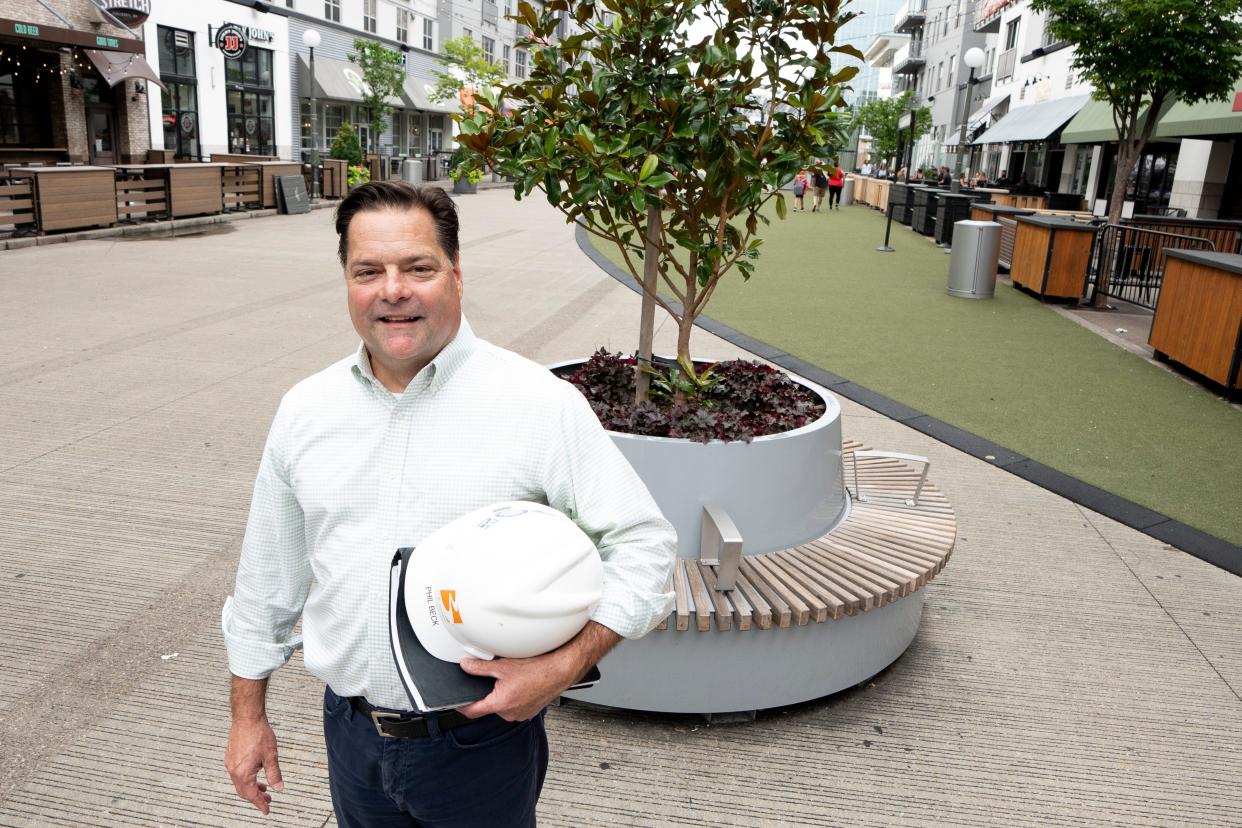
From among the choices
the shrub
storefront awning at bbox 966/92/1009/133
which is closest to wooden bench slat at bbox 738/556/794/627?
the shrub

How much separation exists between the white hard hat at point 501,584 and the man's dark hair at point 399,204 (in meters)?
0.59

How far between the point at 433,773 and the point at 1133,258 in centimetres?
1502

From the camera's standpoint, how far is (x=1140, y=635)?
171 inches

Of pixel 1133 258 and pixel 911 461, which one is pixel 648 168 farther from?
pixel 1133 258

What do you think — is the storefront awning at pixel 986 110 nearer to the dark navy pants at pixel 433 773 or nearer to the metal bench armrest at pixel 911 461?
the metal bench armrest at pixel 911 461

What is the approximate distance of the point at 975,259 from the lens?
47.0 feet

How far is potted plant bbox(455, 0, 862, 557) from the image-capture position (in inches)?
148

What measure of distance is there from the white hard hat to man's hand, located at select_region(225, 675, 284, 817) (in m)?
0.66

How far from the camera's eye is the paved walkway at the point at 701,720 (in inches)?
124

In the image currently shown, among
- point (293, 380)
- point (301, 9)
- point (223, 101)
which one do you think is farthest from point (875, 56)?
point (293, 380)

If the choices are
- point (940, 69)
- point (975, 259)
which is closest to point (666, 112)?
point (975, 259)

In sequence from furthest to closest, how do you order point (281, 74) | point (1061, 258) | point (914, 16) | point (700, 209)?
point (914, 16), point (281, 74), point (1061, 258), point (700, 209)

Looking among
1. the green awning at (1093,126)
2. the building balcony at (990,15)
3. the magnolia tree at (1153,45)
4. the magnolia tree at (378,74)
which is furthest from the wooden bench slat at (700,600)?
the building balcony at (990,15)

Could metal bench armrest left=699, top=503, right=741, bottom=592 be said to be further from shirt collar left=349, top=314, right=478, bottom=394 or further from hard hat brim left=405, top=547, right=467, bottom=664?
hard hat brim left=405, top=547, right=467, bottom=664
